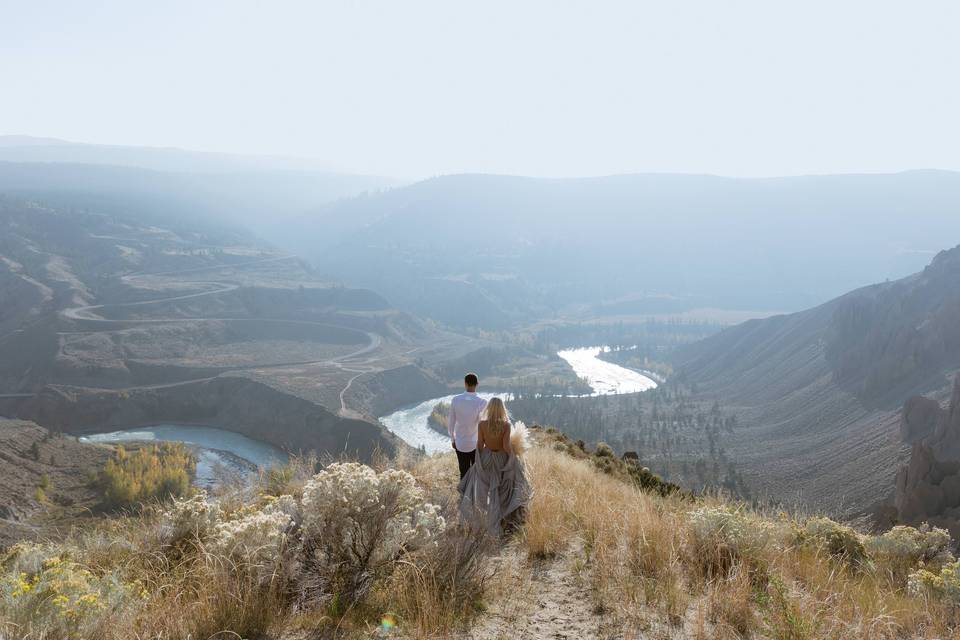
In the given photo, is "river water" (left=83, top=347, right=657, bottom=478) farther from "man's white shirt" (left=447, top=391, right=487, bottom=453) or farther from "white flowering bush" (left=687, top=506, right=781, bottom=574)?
"white flowering bush" (left=687, top=506, right=781, bottom=574)

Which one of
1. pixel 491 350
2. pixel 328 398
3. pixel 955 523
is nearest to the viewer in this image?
pixel 955 523

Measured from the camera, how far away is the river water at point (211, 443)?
7944 cm

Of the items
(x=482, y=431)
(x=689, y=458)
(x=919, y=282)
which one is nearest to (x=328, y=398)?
(x=689, y=458)

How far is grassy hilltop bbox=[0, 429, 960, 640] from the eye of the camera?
4.72 meters

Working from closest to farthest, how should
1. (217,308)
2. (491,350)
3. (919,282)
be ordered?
(919,282) → (217,308) → (491,350)

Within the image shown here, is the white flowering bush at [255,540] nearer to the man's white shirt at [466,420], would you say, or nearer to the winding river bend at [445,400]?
the man's white shirt at [466,420]

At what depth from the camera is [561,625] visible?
17.6 feet

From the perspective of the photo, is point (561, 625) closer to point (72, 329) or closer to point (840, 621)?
point (840, 621)

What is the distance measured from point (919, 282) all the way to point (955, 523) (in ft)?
344

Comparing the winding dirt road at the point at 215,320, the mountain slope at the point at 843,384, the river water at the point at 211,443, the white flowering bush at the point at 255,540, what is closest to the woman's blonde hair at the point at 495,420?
the white flowering bush at the point at 255,540

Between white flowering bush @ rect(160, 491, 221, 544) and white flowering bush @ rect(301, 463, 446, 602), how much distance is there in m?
1.69

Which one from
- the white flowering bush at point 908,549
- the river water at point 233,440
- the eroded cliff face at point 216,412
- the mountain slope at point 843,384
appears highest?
the white flowering bush at point 908,549

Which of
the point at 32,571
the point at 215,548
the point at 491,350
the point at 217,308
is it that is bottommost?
the point at 491,350

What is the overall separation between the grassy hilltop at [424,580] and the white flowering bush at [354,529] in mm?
14
